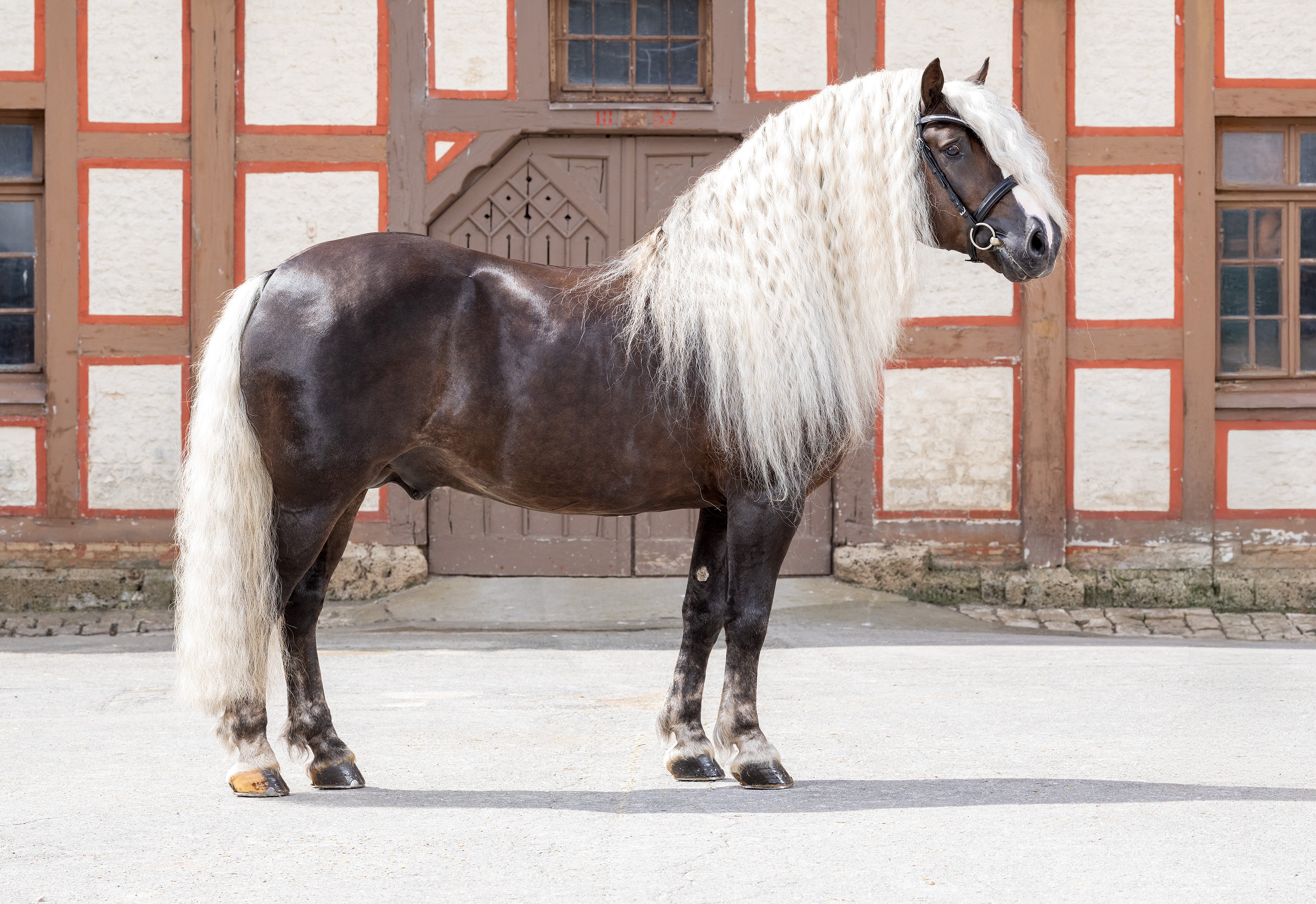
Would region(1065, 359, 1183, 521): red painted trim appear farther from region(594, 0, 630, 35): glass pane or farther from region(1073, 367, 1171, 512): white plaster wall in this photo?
region(594, 0, 630, 35): glass pane

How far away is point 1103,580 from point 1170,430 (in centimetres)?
111

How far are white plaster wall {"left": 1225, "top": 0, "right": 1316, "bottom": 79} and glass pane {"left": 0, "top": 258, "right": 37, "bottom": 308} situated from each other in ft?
26.9

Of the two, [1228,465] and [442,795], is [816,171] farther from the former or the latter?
[1228,465]

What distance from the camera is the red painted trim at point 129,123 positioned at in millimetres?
8641

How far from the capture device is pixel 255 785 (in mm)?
3672

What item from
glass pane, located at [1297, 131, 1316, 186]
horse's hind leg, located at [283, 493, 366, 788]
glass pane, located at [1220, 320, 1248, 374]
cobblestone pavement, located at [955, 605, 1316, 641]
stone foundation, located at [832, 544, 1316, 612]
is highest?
glass pane, located at [1297, 131, 1316, 186]

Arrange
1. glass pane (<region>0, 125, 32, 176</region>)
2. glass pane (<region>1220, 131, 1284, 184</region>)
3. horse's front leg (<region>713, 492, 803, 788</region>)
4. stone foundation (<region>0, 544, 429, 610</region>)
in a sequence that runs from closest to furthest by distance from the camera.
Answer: horse's front leg (<region>713, 492, 803, 788</region>)
stone foundation (<region>0, 544, 429, 610</region>)
glass pane (<region>0, 125, 32, 176</region>)
glass pane (<region>1220, 131, 1284, 184</region>)

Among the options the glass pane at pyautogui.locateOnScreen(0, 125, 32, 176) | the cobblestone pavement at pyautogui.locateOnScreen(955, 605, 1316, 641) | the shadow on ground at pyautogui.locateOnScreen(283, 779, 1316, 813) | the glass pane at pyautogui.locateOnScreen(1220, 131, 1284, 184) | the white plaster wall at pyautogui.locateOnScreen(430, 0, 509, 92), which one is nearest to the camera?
the shadow on ground at pyautogui.locateOnScreen(283, 779, 1316, 813)

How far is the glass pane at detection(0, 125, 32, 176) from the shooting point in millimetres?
8875

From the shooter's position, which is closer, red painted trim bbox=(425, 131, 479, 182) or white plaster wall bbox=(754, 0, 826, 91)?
red painted trim bbox=(425, 131, 479, 182)

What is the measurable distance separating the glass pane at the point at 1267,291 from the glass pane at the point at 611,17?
14.9 ft

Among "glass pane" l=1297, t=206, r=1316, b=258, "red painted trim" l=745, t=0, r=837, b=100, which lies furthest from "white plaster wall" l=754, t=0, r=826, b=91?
"glass pane" l=1297, t=206, r=1316, b=258

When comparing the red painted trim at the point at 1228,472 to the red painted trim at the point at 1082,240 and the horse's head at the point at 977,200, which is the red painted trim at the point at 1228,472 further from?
the horse's head at the point at 977,200

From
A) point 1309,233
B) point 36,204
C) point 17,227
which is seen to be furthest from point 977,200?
point 17,227
